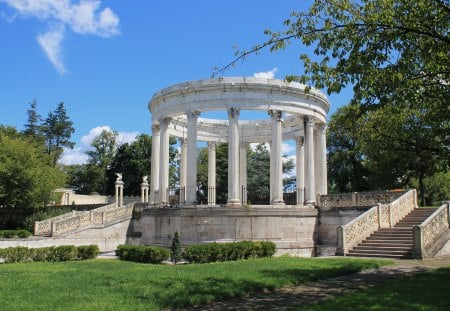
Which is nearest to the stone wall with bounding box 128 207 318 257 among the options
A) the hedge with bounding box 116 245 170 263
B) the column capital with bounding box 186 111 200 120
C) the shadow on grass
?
the hedge with bounding box 116 245 170 263

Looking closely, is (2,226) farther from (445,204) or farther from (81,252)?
(445,204)

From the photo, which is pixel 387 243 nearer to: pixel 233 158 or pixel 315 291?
pixel 233 158

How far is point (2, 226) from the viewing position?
175ft

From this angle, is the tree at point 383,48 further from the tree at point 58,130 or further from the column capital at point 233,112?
the tree at point 58,130

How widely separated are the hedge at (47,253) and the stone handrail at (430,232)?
16.7m

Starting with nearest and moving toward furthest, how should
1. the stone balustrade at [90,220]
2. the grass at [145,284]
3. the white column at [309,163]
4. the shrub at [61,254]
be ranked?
the grass at [145,284] → the shrub at [61,254] → the white column at [309,163] → the stone balustrade at [90,220]

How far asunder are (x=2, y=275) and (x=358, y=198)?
67.2ft

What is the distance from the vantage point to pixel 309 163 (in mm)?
33000

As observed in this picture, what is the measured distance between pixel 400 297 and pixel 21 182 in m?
46.8

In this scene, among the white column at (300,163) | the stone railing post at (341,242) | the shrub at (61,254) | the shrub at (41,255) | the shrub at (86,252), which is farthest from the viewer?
the white column at (300,163)

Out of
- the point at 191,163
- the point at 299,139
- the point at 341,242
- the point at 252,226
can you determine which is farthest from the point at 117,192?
the point at 341,242

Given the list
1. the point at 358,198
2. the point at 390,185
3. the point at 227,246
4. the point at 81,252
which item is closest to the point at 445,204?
the point at 358,198

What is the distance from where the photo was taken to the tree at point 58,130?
97.7 m

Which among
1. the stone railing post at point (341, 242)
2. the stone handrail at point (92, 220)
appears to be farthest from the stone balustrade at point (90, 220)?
the stone railing post at point (341, 242)
